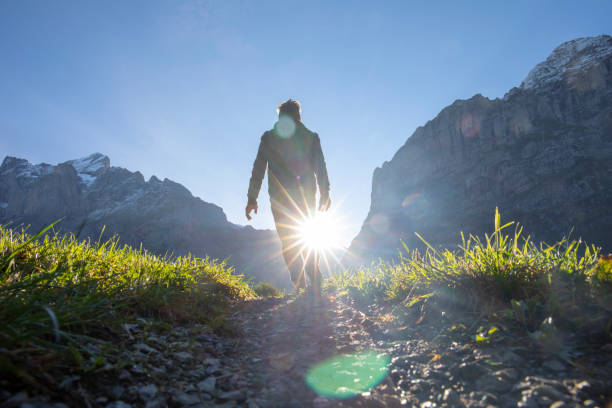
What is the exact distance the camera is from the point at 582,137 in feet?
392

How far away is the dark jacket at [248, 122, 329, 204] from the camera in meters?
6.37

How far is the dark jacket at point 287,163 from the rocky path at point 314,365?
3.83 metres

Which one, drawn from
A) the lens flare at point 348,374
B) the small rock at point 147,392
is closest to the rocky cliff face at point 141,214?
the lens flare at point 348,374

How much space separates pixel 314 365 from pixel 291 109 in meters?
5.63

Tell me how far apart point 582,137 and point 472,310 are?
16702 centimetres

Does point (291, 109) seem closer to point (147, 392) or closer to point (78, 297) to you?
point (78, 297)

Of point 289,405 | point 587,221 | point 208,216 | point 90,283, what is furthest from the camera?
Result: point 208,216

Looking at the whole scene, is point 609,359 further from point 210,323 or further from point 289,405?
point 210,323

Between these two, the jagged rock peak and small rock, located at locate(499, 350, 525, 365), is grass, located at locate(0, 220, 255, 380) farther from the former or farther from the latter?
the jagged rock peak

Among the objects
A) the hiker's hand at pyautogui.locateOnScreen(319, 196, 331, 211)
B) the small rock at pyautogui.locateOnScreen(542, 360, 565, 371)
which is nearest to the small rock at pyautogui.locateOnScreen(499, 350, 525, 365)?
the small rock at pyautogui.locateOnScreen(542, 360, 565, 371)

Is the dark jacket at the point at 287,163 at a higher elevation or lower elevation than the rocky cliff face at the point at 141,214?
lower

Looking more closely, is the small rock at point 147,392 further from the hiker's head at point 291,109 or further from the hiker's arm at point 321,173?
the hiker's head at point 291,109

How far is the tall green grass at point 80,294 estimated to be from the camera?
1388 mm

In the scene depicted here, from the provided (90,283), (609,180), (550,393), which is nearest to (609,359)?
(550,393)
